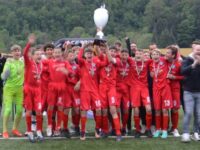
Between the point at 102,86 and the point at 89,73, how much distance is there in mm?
380

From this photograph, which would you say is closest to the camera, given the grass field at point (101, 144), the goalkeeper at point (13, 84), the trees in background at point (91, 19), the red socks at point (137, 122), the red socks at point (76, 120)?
the grass field at point (101, 144)

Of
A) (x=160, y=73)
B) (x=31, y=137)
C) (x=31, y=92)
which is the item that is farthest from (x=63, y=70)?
(x=160, y=73)

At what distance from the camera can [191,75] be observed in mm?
10109

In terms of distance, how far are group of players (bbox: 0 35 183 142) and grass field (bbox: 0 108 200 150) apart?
10.9 inches

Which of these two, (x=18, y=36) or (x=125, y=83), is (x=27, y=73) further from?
(x=18, y=36)

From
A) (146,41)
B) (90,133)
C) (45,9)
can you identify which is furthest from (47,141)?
(45,9)

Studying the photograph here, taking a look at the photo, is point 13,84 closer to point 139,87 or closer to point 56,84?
point 56,84

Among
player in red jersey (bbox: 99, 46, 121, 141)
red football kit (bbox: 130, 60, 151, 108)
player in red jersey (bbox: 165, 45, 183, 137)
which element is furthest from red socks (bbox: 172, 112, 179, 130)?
player in red jersey (bbox: 99, 46, 121, 141)

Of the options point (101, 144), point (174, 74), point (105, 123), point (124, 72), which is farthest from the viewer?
point (124, 72)

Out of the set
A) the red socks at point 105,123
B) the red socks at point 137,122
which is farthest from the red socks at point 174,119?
the red socks at point 105,123

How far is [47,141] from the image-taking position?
10273 millimetres

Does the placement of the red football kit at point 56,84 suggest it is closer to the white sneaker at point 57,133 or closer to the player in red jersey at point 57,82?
the player in red jersey at point 57,82

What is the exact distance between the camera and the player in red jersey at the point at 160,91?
10641 mm

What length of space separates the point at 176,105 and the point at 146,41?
75303 mm
